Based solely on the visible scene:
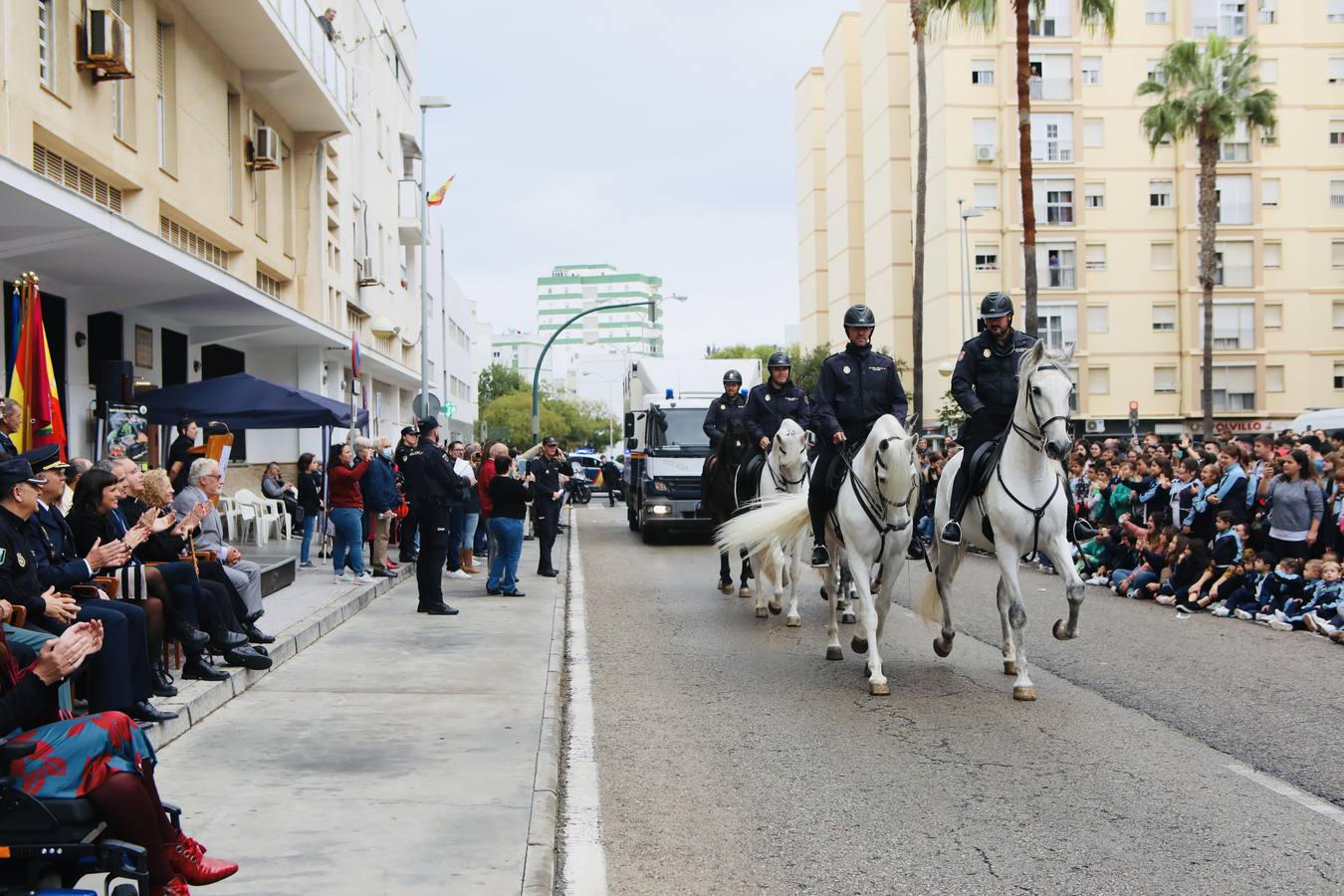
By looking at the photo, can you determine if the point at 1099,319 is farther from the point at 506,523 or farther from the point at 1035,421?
the point at 1035,421

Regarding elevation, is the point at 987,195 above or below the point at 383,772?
above

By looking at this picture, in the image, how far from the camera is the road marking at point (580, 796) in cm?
511

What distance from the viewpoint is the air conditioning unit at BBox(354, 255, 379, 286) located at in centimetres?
3528

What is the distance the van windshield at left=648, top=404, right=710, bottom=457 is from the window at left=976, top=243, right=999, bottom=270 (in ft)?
115

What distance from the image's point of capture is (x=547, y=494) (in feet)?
56.9

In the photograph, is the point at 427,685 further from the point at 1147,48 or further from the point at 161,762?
the point at 1147,48

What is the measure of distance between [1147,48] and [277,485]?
47217mm

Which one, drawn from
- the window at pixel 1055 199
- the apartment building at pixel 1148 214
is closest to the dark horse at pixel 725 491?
the apartment building at pixel 1148 214

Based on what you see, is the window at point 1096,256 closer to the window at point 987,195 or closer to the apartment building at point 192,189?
the window at point 987,195

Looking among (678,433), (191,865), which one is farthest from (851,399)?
(678,433)

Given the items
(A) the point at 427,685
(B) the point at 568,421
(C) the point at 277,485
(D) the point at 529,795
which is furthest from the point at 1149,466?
(B) the point at 568,421

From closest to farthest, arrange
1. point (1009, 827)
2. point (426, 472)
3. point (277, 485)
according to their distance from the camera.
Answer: point (1009, 827), point (426, 472), point (277, 485)

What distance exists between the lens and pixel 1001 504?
28.9 feet

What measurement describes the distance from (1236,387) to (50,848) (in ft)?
194
